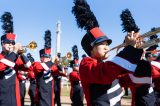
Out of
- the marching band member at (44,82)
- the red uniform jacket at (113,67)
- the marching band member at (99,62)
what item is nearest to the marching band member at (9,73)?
the marching band member at (99,62)

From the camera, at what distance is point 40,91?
1250cm

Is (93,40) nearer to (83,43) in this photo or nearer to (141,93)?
(83,43)

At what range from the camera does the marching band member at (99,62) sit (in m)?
3.78

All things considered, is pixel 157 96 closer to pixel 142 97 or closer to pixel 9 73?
pixel 142 97

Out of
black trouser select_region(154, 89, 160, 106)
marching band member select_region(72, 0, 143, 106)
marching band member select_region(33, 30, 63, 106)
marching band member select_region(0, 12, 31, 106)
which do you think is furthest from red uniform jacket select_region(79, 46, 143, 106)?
marching band member select_region(33, 30, 63, 106)

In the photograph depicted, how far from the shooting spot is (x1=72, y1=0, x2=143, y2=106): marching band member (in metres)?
3.78

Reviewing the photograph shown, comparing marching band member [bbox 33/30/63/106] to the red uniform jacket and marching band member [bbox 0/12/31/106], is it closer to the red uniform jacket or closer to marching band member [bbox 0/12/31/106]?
marching band member [bbox 0/12/31/106]

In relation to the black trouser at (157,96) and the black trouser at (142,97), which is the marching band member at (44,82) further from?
the black trouser at (142,97)

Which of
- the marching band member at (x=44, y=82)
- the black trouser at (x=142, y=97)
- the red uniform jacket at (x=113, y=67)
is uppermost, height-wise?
the marching band member at (x=44, y=82)

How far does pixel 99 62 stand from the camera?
170 inches

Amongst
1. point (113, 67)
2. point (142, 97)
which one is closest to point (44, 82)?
point (142, 97)

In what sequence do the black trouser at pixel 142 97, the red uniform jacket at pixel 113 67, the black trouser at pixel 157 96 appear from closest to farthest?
1. the red uniform jacket at pixel 113 67
2. the black trouser at pixel 142 97
3. the black trouser at pixel 157 96

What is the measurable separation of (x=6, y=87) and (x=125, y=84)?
3.19m

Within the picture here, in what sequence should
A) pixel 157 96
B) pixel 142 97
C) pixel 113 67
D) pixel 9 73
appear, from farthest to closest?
pixel 157 96, pixel 9 73, pixel 142 97, pixel 113 67
